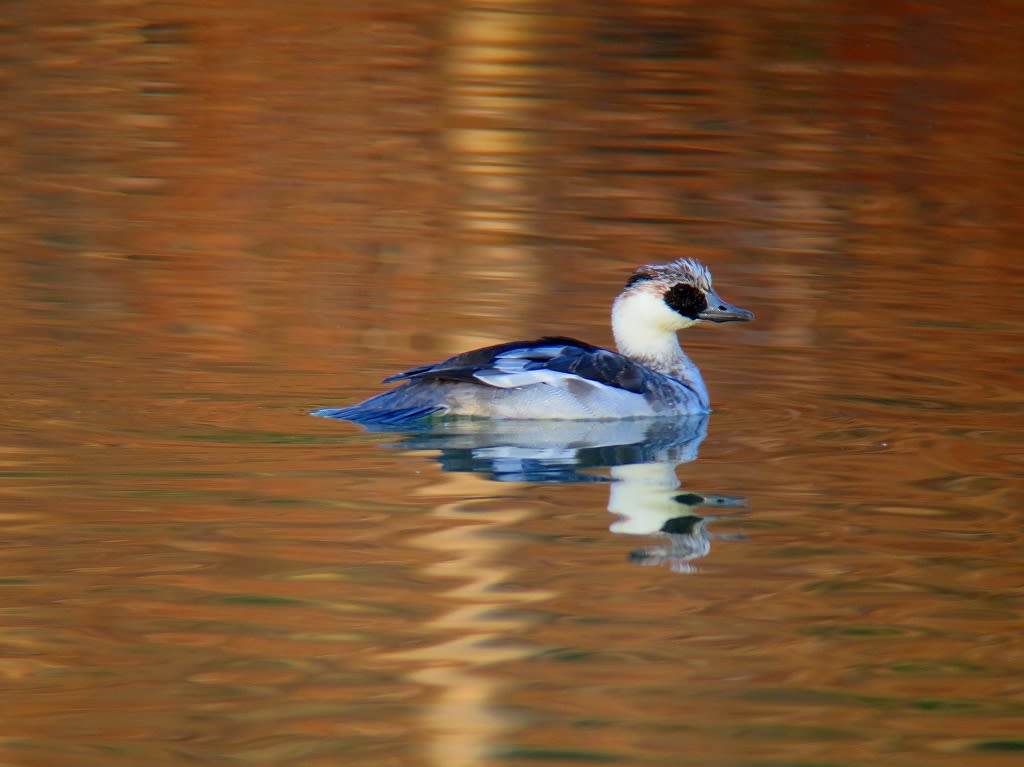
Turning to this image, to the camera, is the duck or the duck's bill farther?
the duck's bill

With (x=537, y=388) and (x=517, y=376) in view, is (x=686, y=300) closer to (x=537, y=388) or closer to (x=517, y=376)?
(x=537, y=388)

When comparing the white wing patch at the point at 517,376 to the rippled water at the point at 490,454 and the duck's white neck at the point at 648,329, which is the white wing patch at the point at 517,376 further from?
the duck's white neck at the point at 648,329

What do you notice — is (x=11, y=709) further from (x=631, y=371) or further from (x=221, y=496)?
(x=631, y=371)

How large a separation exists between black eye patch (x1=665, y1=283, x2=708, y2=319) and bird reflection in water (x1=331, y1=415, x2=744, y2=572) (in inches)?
29.6

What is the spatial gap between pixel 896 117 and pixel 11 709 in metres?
17.3

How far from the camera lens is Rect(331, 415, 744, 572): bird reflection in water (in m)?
6.97

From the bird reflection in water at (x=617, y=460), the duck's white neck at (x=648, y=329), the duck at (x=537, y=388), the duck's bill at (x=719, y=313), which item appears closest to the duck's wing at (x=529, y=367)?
the duck at (x=537, y=388)

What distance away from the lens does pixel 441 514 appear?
22.9ft

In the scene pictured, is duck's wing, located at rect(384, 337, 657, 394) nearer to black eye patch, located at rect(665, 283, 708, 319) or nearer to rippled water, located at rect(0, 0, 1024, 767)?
rippled water, located at rect(0, 0, 1024, 767)

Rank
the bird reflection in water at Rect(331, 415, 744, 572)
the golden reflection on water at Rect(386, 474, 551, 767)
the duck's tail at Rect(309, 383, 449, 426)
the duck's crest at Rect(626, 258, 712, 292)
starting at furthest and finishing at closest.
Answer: the duck's crest at Rect(626, 258, 712, 292) < the duck's tail at Rect(309, 383, 449, 426) < the bird reflection in water at Rect(331, 415, 744, 572) < the golden reflection on water at Rect(386, 474, 551, 767)

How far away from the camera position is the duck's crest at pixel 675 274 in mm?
9664

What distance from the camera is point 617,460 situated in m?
8.19

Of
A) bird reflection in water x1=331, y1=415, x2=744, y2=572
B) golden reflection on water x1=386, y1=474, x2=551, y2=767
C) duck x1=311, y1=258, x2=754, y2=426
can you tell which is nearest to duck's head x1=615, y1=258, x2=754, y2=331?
duck x1=311, y1=258, x2=754, y2=426

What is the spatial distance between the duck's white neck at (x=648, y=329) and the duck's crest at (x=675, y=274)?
0.30 feet
